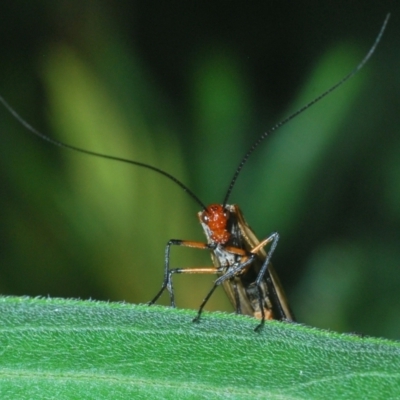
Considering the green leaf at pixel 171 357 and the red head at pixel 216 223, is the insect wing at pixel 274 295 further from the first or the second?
the green leaf at pixel 171 357

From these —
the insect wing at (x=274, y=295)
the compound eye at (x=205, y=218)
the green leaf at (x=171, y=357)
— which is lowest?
the insect wing at (x=274, y=295)

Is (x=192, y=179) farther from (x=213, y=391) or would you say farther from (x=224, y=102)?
(x=213, y=391)

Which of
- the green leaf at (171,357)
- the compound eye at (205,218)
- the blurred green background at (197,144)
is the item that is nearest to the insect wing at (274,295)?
the compound eye at (205,218)

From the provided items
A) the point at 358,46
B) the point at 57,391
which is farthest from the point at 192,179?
the point at 57,391

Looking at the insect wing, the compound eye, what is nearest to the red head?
the compound eye

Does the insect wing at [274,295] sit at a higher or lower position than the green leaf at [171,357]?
lower

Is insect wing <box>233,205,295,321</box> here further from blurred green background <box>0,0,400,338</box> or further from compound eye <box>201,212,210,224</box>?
blurred green background <box>0,0,400,338</box>

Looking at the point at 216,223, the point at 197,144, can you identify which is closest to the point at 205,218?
the point at 216,223
